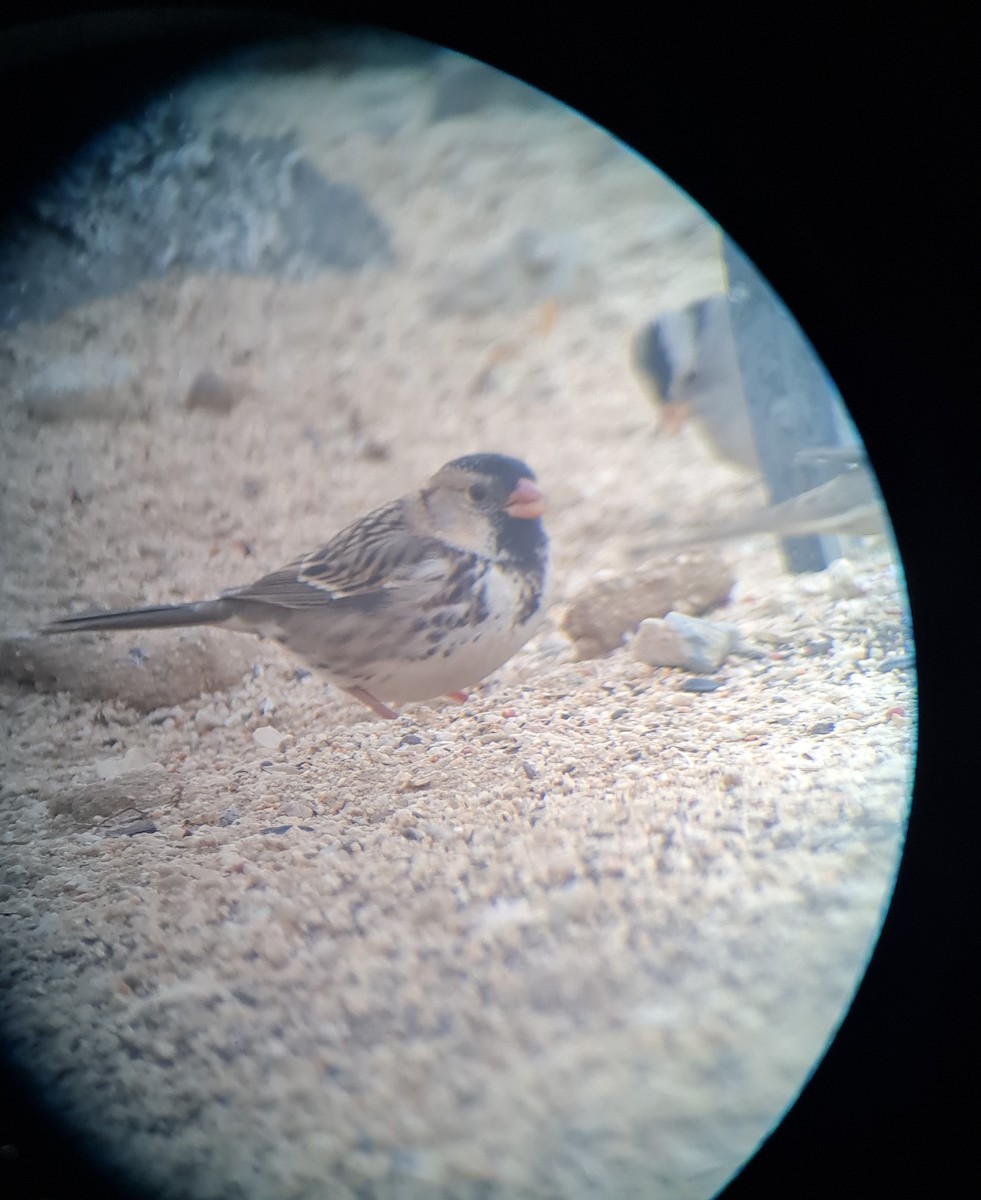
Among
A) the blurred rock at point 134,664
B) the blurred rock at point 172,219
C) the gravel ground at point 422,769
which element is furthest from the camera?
the blurred rock at point 134,664

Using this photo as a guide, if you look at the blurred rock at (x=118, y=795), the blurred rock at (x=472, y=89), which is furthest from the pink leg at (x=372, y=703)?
the blurred rock at (x=472, y=89)

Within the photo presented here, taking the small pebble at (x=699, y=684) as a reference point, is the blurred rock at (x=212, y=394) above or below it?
above

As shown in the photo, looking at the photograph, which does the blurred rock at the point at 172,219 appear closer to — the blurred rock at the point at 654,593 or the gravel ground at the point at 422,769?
the gravel ground at the point at 422,769


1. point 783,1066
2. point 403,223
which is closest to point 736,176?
point 403,223

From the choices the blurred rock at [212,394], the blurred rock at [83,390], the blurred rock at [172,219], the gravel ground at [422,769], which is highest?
the blurred rock at [172,219]

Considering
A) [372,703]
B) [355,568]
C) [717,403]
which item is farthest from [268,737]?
[717,403]

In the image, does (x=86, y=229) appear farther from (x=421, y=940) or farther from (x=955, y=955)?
(x=955, y=955)
